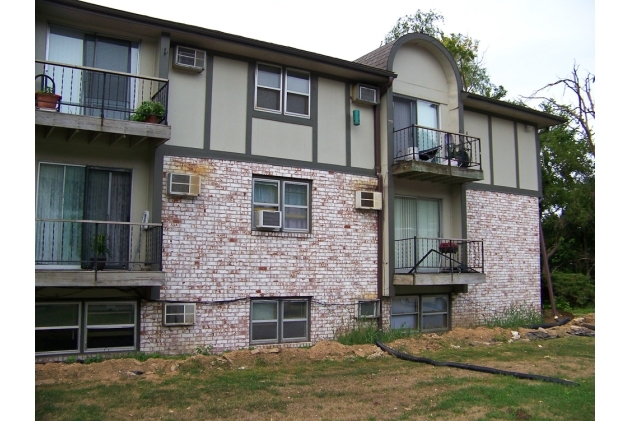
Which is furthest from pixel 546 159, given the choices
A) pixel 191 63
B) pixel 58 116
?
pixel 58 116

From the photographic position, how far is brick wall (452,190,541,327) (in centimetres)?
1602

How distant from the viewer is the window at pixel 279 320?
40.6 feet

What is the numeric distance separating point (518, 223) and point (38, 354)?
13.3m

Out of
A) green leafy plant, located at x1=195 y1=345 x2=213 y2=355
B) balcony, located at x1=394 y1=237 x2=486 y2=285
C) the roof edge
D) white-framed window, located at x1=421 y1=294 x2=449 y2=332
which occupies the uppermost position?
the roof edge

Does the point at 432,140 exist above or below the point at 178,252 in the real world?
above

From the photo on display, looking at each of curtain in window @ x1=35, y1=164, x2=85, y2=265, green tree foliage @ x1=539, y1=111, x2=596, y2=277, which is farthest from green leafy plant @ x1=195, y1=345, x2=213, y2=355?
green tree foliage @ x1=539, y1=111, x2=596, y2=277

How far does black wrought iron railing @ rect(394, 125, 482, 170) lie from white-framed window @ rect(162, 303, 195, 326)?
616 centimetres

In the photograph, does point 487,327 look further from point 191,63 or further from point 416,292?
point 191,63

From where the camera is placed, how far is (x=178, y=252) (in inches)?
450

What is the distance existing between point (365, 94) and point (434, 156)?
2.45 metres

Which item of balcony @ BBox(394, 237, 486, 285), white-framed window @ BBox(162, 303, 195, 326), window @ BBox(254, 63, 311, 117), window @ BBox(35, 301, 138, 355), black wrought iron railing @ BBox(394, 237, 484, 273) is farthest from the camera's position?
black wrought iron railing @ BBox(394, 237, 484, 273)

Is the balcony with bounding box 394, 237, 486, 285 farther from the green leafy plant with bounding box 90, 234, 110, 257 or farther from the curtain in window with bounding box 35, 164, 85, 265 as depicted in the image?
the curtain in window with bounding box 35, 164, 85, 265

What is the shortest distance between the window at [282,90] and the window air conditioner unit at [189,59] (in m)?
1.40

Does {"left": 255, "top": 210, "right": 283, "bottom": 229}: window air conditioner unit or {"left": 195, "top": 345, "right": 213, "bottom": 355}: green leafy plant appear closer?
{"left": 195, "top": 345, "right": 213, "bottom": 355}: green leafy plant
